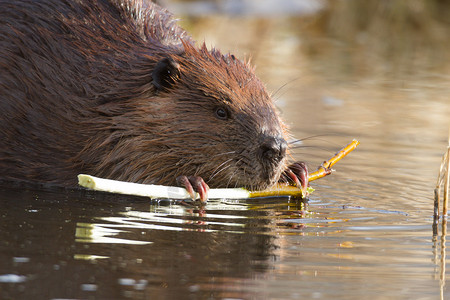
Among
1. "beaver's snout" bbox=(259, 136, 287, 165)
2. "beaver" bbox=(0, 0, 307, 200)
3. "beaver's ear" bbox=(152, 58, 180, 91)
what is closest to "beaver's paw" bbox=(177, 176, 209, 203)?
"beaver" bbox=(0, 0, 307, 200)

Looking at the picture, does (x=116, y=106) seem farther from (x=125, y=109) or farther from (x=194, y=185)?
(x=194, y=185)

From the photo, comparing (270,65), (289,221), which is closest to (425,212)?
(289,221)

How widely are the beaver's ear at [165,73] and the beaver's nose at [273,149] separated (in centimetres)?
63

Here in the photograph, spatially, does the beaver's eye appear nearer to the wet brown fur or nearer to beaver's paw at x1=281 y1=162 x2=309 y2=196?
the wet brown fur

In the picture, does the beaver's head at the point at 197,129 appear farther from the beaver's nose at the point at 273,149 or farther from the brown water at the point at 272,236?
the brown water at the point at 272,236

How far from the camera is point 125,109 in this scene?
4.74 m

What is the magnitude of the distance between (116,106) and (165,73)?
1.07 feet

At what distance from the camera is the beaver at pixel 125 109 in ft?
14.9

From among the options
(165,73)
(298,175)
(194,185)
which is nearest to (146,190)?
(194,185)

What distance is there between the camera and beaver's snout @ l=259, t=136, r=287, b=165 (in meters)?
4.41

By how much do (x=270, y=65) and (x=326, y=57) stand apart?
1.55 metres

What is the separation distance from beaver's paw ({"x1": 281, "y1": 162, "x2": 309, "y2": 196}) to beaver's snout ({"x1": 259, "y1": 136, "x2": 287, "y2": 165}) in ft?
1.09

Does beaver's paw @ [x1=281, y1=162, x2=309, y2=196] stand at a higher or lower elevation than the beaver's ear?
lower

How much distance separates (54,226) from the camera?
3828mm
